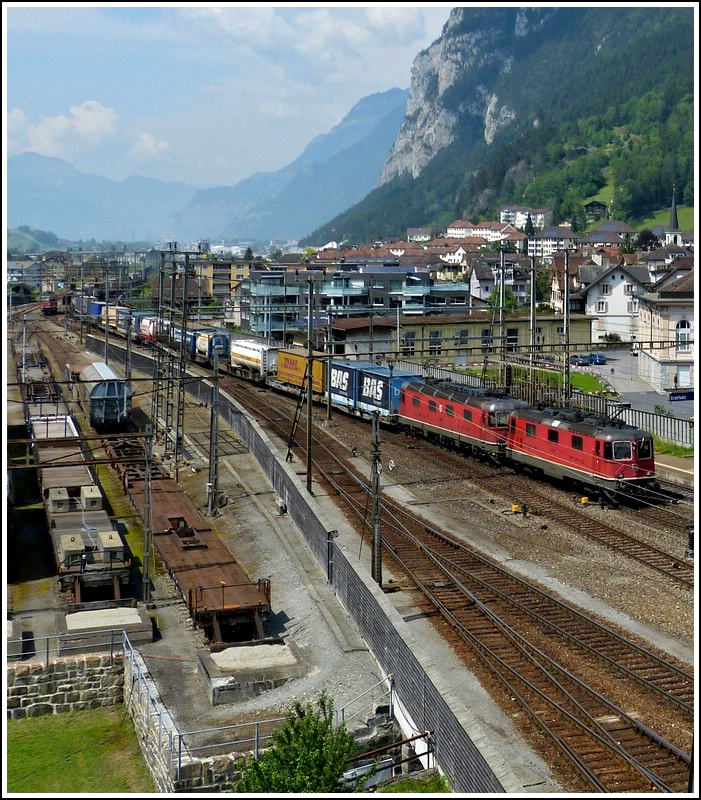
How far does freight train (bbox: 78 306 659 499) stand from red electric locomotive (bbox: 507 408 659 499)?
3 centimetres

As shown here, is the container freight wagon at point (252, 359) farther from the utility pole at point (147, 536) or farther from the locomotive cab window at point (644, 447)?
the utility pole at point (147, 536)

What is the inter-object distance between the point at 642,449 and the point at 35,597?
1827 cm

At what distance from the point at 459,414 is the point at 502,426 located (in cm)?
263

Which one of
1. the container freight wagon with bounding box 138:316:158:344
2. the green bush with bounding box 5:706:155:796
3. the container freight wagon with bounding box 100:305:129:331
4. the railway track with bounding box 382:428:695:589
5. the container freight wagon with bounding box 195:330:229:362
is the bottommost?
the green bush with bounding box 5:706:155:796

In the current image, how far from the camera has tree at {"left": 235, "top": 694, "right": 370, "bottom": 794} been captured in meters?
15.8

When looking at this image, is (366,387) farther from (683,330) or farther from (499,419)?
(683,330)

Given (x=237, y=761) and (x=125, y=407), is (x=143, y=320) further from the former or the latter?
(x=237, y=761)

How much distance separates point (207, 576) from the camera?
27516 mm

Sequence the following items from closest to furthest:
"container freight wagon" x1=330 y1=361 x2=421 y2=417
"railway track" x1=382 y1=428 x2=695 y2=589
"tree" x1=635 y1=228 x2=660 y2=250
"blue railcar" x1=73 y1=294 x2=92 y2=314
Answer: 1. "railway track" x1=382 y1=428 x2=695 y2=589
2. "container freight wagon" x1=330 y1=361 x2=421 y2=417
3. "blue railcar" x1=73 y1=294 x2=92 y2=314
4. "tree" x1=635 y1=228 x2=660 y2=250

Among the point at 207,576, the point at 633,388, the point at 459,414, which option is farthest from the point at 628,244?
the point at 207,576

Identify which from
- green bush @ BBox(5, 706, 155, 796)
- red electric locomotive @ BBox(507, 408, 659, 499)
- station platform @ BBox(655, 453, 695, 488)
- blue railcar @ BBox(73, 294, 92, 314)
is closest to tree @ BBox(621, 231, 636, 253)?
blue railcar @ BBox(73, 294, 92, 314)

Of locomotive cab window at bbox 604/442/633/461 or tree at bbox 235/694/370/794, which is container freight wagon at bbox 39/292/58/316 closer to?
locomotive cab window at bbox 604/442/633/461

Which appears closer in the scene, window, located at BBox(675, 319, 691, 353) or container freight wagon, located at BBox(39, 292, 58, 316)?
window, located at BBox(675, 319, 691, 353)

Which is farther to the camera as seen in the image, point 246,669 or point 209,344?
point 209,344
